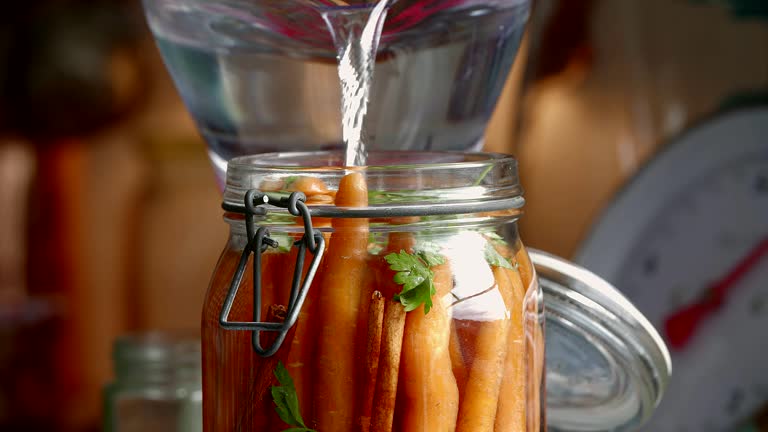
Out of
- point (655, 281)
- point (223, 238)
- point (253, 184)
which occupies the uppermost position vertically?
point (253, 184)

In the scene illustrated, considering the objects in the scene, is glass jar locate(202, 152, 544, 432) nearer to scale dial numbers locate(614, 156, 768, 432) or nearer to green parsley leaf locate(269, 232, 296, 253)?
green parsley leaf locate(269, 232, 296, 253)

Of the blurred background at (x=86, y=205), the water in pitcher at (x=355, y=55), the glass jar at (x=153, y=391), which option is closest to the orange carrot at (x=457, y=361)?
the water in pitcher at (x=355, y=55)

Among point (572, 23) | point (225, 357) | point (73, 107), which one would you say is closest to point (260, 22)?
point (225, 357)

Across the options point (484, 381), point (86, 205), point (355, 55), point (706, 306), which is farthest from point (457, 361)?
point (86, 205)

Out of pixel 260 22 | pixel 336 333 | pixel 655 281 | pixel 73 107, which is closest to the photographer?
pixel 336 333

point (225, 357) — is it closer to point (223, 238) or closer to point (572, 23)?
point (572, 23)

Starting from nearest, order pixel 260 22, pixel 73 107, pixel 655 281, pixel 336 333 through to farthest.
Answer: pixel 336 333
pixel 260 22
pixel 655 281
pixel 73 107

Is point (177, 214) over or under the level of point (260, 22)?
under

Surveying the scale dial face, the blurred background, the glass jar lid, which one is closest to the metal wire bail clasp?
the glass jar lid

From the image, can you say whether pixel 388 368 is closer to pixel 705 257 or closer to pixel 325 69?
pixel 325 69
